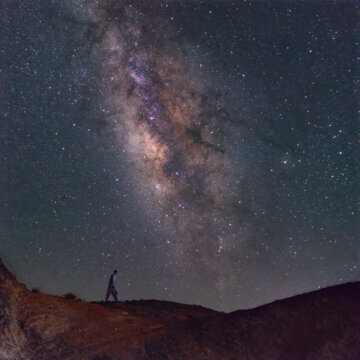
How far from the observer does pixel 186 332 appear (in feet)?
37.5

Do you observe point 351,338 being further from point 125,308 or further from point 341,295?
point 125,308

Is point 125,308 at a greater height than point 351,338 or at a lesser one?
greater

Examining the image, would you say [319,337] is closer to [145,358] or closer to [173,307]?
[145,358]

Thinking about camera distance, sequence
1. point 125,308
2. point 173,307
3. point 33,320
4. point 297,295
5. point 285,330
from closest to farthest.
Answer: point 285,330
point 33,320
point 297,295
point 125,308
point 173,307

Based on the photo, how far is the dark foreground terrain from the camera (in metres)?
10.6

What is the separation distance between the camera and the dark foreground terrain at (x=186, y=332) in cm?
1062

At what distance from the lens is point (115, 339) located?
11.3m

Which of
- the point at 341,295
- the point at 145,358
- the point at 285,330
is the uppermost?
the point at 341,295

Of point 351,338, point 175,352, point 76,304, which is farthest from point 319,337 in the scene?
point 76,304

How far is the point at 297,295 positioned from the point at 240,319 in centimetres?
237

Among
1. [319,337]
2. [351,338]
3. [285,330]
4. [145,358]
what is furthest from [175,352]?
[351,338]

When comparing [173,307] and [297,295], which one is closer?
[297,295]

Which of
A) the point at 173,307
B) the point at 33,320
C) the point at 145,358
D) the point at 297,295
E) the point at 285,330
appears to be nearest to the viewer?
the point at 145,358

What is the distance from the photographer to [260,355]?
10516mm
